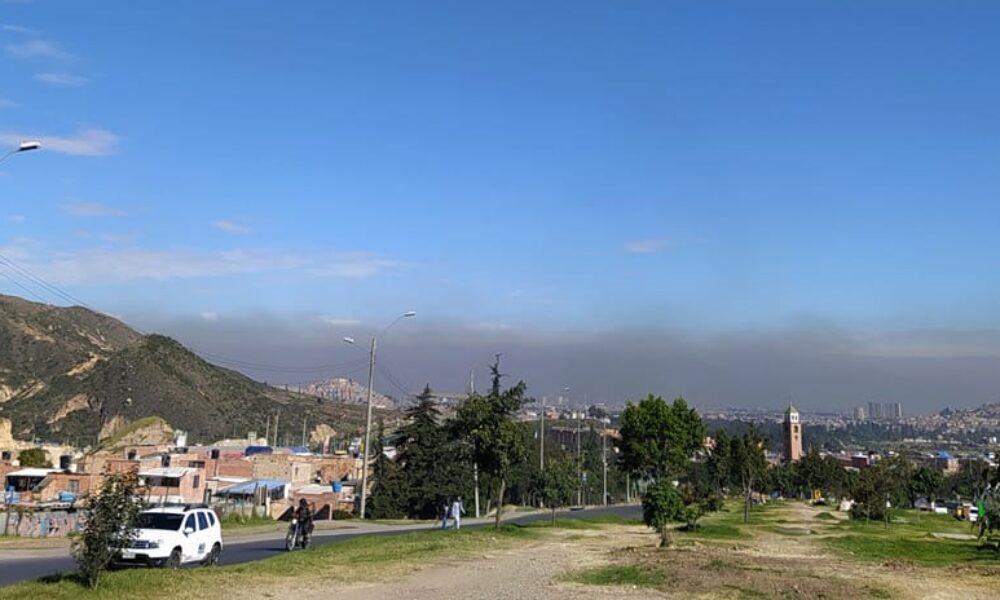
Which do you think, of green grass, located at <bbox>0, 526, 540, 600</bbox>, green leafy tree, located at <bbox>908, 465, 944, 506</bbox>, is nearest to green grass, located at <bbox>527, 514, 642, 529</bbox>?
green grass, located at <bbox>0, 526, 540, 600</bbox>

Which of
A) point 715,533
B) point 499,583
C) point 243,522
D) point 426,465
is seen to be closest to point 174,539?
point 499,583

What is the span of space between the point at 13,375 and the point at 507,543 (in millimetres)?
132512

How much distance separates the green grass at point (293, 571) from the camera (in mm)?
14633

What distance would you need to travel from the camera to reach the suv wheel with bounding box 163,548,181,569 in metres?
19.3

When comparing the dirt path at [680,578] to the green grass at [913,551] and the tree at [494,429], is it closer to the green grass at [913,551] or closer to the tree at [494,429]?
the green grass at [913,551]

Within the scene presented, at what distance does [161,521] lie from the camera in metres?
20.2

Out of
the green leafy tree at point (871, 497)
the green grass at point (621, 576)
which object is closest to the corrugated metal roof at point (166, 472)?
the green grass at point (621, 576)

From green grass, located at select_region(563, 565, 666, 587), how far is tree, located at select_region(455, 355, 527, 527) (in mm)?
12540

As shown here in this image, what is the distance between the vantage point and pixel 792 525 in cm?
4894

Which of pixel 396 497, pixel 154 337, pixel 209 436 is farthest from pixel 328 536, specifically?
pixel 154 337

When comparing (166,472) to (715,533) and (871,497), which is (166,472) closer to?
(715,533)

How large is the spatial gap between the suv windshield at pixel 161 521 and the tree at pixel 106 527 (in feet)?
13.5

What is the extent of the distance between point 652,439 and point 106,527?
36.3 m

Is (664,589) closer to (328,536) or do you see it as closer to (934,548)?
(934,548)
